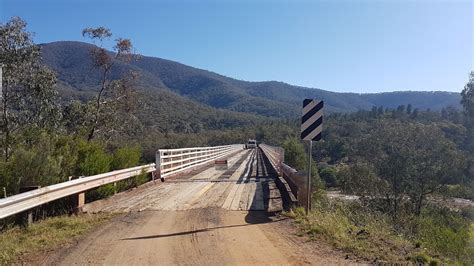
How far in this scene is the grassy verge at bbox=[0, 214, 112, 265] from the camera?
625 cm

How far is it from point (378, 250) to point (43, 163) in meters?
7.28

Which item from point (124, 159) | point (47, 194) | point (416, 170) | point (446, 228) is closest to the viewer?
point (47, 194)

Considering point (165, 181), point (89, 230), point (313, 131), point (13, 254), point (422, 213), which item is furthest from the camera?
point (422, 213)

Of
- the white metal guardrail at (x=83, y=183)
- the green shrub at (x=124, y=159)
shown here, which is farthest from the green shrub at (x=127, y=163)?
the white metal guardrail at (x=83, y=183)

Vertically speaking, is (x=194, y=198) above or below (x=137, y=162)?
below

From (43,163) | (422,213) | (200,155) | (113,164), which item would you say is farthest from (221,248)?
(422,213)

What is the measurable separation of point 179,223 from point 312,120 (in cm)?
361

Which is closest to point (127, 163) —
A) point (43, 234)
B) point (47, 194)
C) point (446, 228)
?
point (47, 194)

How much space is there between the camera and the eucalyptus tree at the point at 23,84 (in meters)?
18.2

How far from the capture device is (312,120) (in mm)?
9586

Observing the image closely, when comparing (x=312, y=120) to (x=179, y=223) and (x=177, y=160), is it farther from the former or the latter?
(x=177, y=160)

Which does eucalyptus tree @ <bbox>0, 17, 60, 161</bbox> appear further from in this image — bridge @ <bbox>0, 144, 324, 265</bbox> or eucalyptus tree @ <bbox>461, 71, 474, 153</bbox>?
eucalyptus tree @ <bbox>461, 71, 474, 153</bbox>

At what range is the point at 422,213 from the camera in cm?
3844

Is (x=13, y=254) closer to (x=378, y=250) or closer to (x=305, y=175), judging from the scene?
(x=378, y=250)
